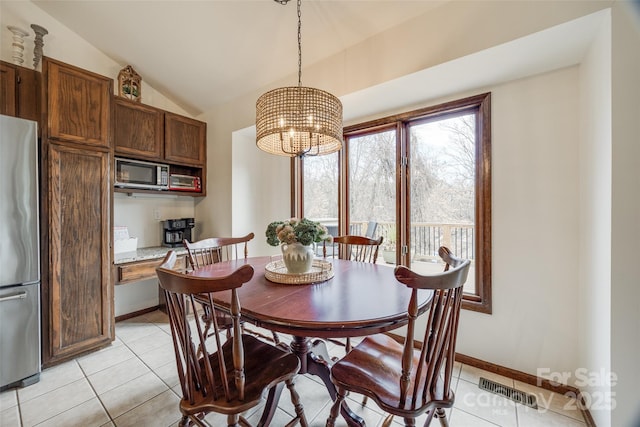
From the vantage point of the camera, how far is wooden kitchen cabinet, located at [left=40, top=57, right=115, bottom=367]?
2.02m

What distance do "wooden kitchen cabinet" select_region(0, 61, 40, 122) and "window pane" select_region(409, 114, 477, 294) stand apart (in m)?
3.31

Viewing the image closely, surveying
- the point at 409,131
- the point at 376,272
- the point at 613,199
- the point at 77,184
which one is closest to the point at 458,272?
the point at 376,272

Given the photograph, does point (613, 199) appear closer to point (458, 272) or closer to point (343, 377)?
point (458, 272)

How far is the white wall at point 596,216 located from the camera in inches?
53.2

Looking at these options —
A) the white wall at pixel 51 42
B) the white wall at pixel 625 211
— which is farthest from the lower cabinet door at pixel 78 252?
the white wall at pixel 625 211

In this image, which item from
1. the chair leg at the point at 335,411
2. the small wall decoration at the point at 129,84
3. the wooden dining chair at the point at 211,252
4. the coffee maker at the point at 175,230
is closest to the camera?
the chair leg at the point at 335,411

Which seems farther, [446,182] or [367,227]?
[367,227]

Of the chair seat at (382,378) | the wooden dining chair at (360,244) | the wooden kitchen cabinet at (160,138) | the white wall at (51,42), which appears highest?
the white wall at (51,42)

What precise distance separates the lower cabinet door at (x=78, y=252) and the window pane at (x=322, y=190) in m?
2.00

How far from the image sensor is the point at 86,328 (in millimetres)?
2223

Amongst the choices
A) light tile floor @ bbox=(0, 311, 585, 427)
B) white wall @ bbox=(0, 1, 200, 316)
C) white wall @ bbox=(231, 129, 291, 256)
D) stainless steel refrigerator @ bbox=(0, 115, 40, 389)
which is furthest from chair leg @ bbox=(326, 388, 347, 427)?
white wall @ bbox=(0, 1, 200, 316)

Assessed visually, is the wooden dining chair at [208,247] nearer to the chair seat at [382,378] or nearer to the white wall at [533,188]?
the chair seat at [382,378]

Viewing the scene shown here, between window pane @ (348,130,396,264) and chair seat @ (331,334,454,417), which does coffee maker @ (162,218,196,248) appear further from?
chair seat @ (331,334,454,417)

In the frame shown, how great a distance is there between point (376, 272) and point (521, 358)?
1.29 meters
